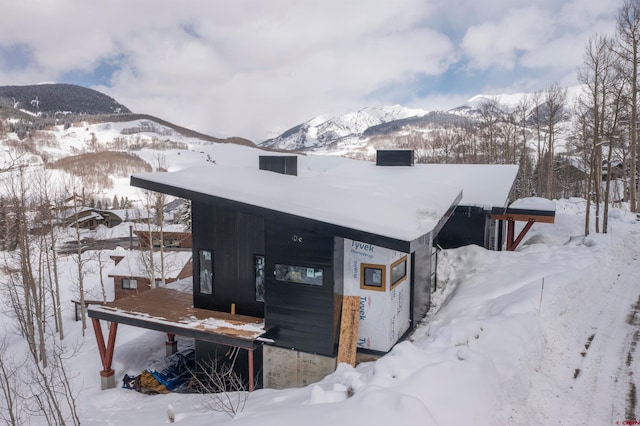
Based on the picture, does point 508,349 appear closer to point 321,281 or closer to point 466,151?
point 321,281

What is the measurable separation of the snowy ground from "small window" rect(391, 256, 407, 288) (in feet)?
4.72

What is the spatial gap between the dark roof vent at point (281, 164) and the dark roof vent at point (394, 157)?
27.7ft

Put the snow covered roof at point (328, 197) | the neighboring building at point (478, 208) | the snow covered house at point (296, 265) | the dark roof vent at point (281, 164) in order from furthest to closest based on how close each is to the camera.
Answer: the neighboring building at point (478, 208) → the dark roof vent at point (281, 164) → the snow covered house at point (296, 265) → the snow covered roof at point (328, 197)

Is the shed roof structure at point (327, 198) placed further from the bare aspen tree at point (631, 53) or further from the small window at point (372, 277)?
the bare aspen tree at point (631, 53)

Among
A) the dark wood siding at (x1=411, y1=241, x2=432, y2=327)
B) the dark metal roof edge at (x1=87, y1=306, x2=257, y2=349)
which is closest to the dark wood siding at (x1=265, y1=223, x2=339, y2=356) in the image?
the dark metal roof edge at (x1=87, y1=306, x2=257, y2=349)

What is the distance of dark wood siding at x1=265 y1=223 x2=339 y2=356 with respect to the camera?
30.5 ft

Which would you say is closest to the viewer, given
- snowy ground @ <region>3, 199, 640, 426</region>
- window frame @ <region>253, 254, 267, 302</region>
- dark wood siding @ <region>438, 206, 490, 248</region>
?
snowy ground @ <region>3, 199, 640, 426</region>

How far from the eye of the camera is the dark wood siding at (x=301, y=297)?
9297 mm

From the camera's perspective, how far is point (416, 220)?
9.84 m

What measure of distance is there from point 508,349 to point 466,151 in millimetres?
48081

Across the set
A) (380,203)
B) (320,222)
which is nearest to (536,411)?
(320,222)

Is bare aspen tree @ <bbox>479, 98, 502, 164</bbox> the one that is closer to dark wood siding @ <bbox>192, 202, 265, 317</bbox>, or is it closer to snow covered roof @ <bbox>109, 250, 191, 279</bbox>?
snow covered roof @ <bbox>109, 250, 191, 279</bbox>

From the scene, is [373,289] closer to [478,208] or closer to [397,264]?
[397,264]

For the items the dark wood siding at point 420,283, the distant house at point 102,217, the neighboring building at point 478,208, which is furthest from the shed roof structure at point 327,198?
the distant house at point 102,217
